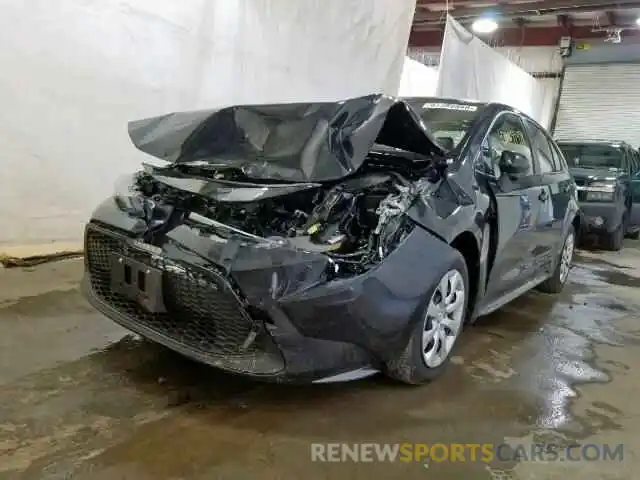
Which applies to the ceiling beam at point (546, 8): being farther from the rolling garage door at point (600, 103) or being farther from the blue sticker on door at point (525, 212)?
the blue sticker on door at point (525, 212)

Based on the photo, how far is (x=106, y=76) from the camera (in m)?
5.01

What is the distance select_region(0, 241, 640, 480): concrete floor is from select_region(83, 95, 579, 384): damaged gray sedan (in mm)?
235

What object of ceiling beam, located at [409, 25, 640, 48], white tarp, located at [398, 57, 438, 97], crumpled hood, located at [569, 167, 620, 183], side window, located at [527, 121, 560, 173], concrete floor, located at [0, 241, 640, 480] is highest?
ceiling beam, located at [409, 25, 640, 48]

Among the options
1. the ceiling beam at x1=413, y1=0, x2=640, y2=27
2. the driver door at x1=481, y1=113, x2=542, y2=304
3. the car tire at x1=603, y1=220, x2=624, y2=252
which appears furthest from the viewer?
the ceiling beam at x1=413, y1=0, x2=640, y2=27

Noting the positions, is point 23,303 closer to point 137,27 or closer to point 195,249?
point 195,249

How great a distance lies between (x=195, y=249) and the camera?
91.8 inches

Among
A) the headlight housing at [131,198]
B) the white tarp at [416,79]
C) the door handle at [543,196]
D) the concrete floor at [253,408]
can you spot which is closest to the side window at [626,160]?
the white tarp at [416,79]

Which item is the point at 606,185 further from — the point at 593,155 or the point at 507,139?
the point at 507,139

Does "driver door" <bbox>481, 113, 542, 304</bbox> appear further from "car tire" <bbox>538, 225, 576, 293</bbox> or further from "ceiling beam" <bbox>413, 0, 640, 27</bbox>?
"ceiling beam" <bbox>413, 0, 640, 27</bbox>

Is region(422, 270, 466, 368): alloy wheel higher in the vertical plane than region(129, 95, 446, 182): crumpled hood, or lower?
lower

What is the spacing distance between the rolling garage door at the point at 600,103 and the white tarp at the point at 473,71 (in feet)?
10.0

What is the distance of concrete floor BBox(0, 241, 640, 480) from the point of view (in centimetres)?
218

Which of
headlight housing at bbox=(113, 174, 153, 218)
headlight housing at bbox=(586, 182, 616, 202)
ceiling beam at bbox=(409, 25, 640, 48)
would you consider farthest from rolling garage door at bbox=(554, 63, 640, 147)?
headlight housing at bbox=(113, 174, 153, 218)

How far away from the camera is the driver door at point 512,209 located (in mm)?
3418
